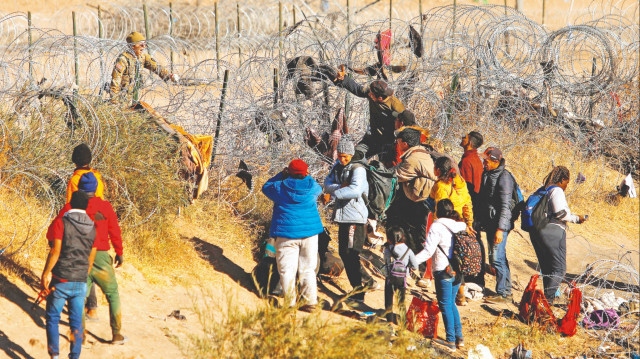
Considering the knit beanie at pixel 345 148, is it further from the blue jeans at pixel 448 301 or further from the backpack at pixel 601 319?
the backpack at pixel 601 319

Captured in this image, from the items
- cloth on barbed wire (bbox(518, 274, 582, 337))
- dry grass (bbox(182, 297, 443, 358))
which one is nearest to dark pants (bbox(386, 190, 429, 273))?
cloth on barbed wire (bbox(518, 274, 582, 337))

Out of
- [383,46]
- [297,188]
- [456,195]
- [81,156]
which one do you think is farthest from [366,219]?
[383,46]

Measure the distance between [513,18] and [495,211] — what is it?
4.25 meters

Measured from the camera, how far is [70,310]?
4.80 m

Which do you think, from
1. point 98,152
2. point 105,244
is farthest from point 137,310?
point 98,152

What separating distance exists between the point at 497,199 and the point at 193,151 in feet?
10.1

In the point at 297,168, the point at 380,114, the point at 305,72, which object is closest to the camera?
the point at 297,168

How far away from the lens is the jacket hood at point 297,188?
19.8 feet

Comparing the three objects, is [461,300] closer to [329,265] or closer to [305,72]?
[329,265]

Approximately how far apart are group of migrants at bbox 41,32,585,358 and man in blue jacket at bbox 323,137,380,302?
1cm

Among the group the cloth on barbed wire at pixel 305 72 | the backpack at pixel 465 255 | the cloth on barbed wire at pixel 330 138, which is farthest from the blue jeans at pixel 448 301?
the cloth on barbed wire at pixel 305 72

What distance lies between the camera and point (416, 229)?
23.4 ft

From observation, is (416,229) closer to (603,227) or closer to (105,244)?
(105,244)

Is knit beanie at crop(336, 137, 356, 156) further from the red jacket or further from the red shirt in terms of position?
the red jacket
